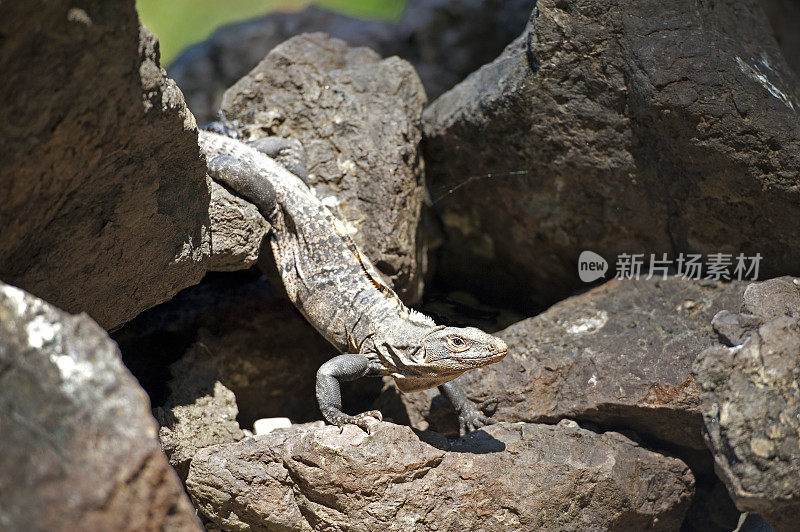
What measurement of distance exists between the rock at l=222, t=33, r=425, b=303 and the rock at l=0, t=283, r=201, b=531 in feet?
8.89

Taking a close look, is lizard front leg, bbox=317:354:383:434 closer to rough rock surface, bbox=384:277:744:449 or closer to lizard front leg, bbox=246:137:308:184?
rough rock surface, bbox=384:277:744:449

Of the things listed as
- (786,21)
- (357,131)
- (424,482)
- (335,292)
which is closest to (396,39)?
(357,131)

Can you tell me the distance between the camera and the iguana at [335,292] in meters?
4.13

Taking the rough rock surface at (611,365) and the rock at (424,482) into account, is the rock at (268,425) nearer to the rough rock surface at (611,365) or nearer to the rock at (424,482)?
the rock at (424,482)

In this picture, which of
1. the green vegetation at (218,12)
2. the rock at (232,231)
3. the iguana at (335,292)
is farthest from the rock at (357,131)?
the green vegetation at (218,12)

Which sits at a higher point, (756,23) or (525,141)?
(756,23)

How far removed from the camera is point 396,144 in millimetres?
4992

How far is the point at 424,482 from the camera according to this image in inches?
143

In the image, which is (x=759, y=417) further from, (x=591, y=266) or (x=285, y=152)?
(x=285, y=152)

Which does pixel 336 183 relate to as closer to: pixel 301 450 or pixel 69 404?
pixel 301 450

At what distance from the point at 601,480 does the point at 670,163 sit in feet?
7.26

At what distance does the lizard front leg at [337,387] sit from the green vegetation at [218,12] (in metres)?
6.24

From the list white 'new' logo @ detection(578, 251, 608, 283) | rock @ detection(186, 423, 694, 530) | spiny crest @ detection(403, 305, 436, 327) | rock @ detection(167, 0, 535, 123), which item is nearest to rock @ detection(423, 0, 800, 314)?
white 'new' logo @ detection(578, 251, 608, 283)

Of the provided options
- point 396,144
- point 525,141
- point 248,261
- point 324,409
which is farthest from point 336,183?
point 324,409
